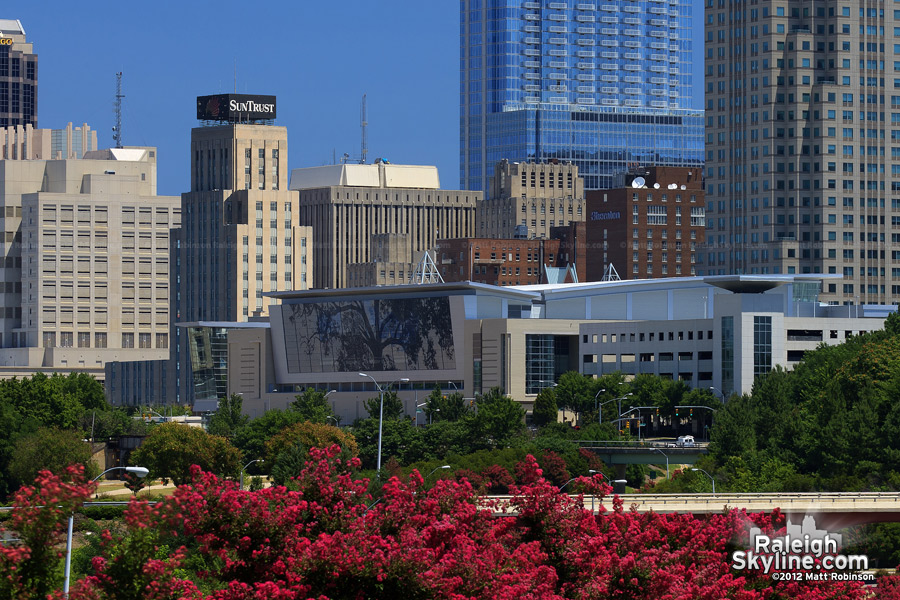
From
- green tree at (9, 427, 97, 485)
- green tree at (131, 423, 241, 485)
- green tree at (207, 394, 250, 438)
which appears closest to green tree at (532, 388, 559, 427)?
green tree at (207, 394, 250, 438)

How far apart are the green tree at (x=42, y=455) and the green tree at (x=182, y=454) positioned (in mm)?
5257

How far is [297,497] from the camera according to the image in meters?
53.0

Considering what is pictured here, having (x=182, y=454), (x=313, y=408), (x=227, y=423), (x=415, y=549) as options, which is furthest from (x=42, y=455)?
(x=415, y=549)

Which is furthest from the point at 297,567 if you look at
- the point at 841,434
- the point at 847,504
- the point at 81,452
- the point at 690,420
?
the point at 690,420

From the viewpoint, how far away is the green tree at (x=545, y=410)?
7613 inches

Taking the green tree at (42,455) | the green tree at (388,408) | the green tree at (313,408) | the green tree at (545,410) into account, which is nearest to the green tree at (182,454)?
the green tree at (42,455)

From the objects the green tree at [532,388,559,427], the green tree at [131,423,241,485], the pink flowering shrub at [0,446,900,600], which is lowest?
the green tree at [131,423,241,485]

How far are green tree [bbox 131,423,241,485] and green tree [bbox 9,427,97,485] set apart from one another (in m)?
5.26

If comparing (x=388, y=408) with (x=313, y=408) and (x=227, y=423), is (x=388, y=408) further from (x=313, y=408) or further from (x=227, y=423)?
(x=227, y=423)

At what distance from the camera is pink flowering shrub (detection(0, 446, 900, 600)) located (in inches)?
1913

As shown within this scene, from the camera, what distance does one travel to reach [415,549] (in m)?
51.3

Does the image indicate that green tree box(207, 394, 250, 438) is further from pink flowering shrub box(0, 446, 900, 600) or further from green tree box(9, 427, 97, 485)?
pink flowering shrub box(0, 446, 900, 600)

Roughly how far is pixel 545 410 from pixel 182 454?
163 feet

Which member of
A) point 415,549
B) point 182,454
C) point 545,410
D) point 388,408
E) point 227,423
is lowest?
point 182,454
